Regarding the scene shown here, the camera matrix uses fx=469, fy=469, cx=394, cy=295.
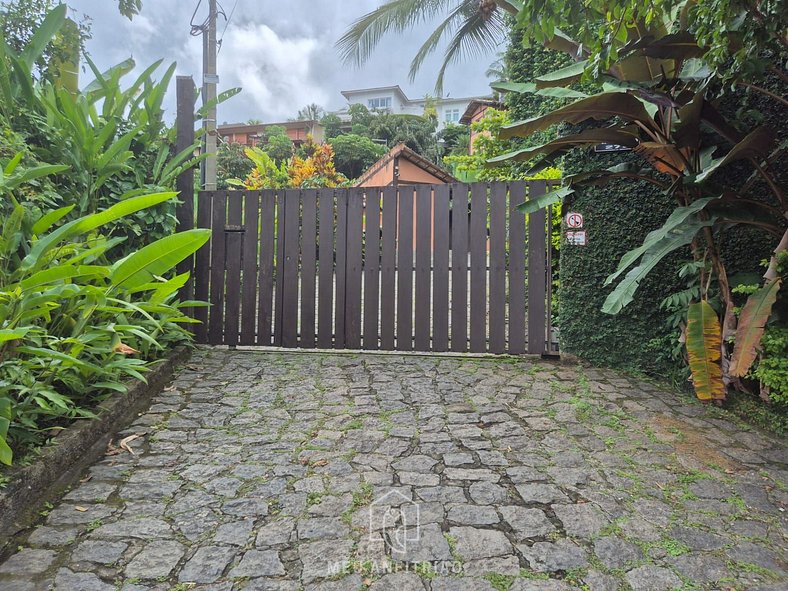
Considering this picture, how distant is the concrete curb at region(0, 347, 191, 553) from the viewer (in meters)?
1.83

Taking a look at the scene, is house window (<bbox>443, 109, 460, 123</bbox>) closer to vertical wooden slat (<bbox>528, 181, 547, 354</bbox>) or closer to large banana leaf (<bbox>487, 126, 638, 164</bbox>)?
vertical wooden slat (<bbox>528, 181, 547, 354</bbox>)

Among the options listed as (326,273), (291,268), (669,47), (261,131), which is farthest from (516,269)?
(261,131)

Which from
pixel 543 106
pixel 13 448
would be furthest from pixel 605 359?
pixel 543 106

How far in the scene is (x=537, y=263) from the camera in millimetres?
4332

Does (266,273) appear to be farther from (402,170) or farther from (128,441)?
(402,170)

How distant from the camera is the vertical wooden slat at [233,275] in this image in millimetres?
4805

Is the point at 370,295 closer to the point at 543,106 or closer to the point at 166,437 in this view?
the point at 166,437

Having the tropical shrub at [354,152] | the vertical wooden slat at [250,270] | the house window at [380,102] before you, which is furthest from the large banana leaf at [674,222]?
the house window at [380,102]

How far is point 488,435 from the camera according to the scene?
2.79 m

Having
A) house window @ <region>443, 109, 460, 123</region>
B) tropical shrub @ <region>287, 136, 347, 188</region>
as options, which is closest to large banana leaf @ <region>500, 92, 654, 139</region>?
tropical shrub @ <region>287, 136, 347, 188</region>

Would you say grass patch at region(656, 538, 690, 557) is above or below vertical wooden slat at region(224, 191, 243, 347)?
below

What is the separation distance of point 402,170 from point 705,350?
1054 centimetres

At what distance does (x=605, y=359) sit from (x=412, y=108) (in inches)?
2086

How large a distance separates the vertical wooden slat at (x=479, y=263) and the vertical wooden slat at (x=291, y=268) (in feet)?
5.70
